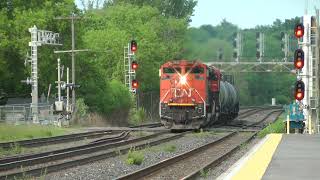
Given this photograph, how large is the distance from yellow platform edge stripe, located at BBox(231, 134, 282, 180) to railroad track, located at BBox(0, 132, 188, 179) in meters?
5.20

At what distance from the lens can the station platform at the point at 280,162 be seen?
14344 mm

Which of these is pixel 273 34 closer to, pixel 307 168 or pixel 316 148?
pixel 307 168

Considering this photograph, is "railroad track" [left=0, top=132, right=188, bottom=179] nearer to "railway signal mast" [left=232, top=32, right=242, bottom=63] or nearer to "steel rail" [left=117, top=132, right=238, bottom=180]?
"steel rail" [left=117, top=132, right=238, bottom=180]

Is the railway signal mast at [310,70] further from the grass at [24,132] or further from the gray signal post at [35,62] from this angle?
the gray signal post at [35,62]

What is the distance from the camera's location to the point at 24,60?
51.1 m

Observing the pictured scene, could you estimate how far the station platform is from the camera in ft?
47.1

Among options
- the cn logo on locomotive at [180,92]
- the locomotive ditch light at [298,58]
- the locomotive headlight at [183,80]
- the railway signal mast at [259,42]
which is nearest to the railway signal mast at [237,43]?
the railway signal mast at [259,42]

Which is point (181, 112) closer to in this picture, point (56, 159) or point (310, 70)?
point (310, 70)

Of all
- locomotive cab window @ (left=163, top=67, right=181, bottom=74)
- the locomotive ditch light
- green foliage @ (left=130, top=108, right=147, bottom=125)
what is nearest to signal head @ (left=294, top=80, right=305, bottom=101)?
the locomotive ditch light

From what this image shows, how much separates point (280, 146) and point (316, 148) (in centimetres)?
119

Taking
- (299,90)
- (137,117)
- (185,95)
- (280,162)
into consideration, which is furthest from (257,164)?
(137,117)

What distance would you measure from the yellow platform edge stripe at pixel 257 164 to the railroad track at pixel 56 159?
5197 millimetres

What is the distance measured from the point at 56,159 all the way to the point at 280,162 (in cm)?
783

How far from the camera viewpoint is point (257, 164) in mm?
16562
